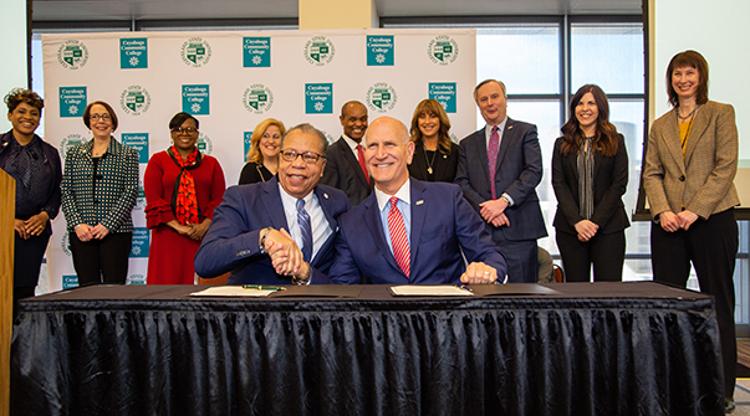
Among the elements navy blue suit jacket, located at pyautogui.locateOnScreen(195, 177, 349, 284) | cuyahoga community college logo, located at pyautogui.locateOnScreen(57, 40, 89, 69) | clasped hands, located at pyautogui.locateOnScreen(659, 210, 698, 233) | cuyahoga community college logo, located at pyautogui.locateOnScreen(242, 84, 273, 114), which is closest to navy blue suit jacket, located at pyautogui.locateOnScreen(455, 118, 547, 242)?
clasped hands, located at pyautogui.locateOnScreen(659, 210, 698, 233)

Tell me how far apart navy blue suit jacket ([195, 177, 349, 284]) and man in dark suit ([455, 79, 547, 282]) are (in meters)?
1.40

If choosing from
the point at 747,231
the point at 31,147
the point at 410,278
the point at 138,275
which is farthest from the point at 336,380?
the point at 747,231

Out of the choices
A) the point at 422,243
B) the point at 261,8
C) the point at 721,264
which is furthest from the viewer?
the point at 261,8

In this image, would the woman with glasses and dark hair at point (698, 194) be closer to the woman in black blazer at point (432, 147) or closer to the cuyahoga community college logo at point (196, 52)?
the woman in black blazer at point (432, 147)

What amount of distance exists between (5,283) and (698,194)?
9.22ft

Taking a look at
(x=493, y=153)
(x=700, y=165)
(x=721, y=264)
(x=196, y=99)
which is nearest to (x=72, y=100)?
(x=196, y=99)

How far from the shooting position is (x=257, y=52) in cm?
476

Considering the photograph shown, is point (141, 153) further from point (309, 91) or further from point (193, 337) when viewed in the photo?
point (193, 337)

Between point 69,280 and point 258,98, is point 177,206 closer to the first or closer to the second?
point 258,98

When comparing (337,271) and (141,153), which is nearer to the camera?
(337,271)

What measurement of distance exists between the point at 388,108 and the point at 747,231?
3316 millimetres

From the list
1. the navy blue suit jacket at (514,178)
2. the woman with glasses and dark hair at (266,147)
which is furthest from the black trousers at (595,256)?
the woman with glasses and dark hair at (266,147)

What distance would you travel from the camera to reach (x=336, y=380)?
1445mm

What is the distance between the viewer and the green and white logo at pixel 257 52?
15.6 feet
